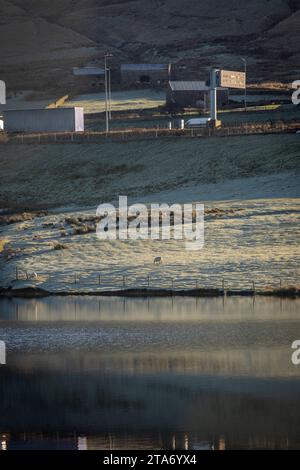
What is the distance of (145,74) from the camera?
170m

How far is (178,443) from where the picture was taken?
1368 inches

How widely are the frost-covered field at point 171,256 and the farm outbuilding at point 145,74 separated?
311 ft

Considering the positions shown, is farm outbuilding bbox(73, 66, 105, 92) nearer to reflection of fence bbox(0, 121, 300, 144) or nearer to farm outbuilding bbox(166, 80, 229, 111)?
farm outbuilding bbox(166, 80, 229, 111)

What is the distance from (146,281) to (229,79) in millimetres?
71749

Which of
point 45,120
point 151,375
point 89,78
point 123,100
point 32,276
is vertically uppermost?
point 89,78

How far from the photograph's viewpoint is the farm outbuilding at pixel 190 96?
13912cm

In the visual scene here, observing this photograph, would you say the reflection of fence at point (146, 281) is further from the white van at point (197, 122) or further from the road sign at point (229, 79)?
the road sign at point (229, 79)

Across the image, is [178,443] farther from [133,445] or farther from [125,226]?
[125,226]

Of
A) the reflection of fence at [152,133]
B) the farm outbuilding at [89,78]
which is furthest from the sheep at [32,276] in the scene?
the farm outbuilding at [89,78]

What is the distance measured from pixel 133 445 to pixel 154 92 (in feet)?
417

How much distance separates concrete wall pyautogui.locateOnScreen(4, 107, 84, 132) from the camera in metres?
118

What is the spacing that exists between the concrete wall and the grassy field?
12932 millimetres

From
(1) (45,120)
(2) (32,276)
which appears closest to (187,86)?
(1) (45,120)

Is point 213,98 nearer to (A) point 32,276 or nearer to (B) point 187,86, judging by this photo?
(B) point 187,86
